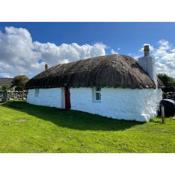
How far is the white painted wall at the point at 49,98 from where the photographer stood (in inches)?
985

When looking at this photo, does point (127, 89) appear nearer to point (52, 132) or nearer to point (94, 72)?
point (94, 72)

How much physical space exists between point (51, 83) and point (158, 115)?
33.4 ft

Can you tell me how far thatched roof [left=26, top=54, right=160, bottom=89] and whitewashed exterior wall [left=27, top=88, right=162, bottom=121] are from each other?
1.58 feet

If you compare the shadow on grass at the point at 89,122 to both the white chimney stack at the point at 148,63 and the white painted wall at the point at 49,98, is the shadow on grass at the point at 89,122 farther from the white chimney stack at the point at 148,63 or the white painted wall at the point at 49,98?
the white chimney stack at the point at 148,63

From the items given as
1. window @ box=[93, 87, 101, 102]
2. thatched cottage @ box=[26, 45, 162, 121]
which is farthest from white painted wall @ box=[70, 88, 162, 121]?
window @ box=[93, 87, 101, 102]

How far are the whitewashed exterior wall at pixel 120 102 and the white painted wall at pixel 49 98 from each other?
1.88 metres

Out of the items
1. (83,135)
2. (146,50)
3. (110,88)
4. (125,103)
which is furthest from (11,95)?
(83,135)

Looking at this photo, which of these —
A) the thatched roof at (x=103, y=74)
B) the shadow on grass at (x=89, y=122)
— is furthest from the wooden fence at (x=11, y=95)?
the shadow on grass at (x=89, y=122)

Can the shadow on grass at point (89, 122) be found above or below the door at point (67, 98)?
below

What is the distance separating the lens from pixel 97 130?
1535cm
